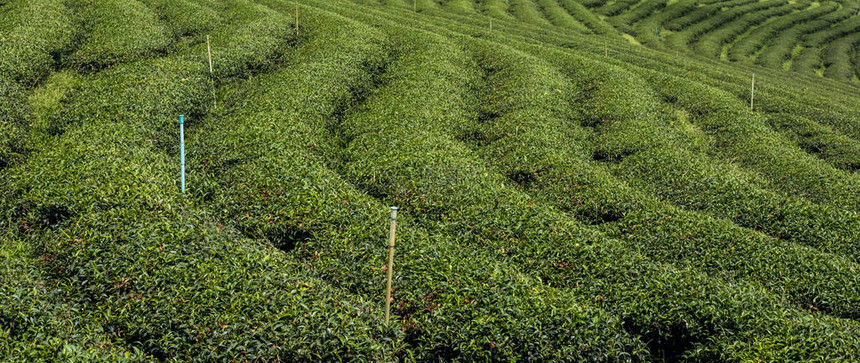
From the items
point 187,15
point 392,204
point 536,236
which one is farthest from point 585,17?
point 536,236

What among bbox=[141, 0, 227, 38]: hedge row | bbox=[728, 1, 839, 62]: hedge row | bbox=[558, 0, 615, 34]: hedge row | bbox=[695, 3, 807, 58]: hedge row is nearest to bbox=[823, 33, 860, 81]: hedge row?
bbox=[728, 1, 839, 62]: hedge row

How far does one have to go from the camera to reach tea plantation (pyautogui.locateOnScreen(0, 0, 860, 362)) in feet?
42.9

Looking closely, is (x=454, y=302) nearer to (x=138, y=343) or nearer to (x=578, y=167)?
(x=138, y=343)

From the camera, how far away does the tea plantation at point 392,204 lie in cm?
1307

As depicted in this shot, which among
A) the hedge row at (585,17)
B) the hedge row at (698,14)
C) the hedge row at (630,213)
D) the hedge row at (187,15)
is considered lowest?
the hedge row at (585,17)

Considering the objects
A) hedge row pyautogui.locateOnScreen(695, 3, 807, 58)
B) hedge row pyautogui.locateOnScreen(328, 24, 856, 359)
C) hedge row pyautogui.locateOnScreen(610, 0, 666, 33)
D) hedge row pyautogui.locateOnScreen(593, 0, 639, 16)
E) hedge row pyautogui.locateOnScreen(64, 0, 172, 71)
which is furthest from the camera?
hedge row pyautogui.locateOnScreen(593, 0, 639, 16)

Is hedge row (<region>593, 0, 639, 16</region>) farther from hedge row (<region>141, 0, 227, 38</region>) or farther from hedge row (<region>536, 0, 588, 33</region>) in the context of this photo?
hedge row (<region>141, 0, 227, 38</region>)

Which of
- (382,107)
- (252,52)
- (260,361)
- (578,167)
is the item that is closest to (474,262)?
(260,361)

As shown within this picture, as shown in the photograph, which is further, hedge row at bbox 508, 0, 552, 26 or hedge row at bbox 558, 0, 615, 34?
hedge row at bbox 558, 0, 615, 34

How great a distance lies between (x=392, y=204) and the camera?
2020cm

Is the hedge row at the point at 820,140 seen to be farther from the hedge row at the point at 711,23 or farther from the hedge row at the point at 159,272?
the hedge row at the point at 711,23

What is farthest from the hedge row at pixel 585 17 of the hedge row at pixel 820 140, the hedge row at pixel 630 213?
the hedge row at pixel 630 213

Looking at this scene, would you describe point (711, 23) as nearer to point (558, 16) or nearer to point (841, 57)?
point (841, 57)

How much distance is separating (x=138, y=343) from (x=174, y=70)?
2154cm
